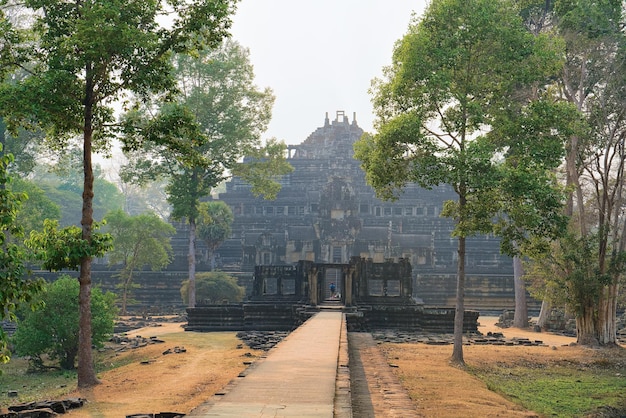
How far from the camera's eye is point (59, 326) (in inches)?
748

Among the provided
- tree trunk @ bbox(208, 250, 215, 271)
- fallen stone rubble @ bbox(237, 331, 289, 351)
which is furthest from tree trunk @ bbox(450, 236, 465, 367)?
tree trunk @ bbox(208, 250, 215, 271)

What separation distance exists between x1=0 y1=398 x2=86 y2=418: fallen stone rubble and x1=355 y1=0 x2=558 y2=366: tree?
392 inches

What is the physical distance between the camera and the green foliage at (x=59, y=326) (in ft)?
62.1

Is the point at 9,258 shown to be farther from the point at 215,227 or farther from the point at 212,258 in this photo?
the point at 212,258

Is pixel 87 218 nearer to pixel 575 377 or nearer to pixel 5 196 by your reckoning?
pixel 5 196

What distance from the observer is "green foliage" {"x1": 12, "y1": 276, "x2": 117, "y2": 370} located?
18922 millimetres

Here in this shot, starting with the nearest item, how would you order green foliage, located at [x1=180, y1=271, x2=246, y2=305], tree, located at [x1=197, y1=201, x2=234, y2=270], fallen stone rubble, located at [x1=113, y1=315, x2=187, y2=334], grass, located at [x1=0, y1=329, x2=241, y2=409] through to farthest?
1. grass, located at [x1=0, y1=329, x2=241, y2=409]
2. fallen stone rubble, located at [x1=113, y1=315, x2=187, y2=334]
3. green foliage, located at [x1=180, y1=271, x2=246, y2=305]
4. tree, located at [x1=197, y1=201, x2=234, y2=270]

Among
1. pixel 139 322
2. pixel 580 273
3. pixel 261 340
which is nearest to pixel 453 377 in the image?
pixel 580 273

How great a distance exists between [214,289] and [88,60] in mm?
25856

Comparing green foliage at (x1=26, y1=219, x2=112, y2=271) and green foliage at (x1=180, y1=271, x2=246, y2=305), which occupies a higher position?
green foliage at (x1=26, y1=219, x2=112, y2=271)

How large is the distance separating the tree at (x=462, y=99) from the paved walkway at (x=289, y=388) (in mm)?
5990

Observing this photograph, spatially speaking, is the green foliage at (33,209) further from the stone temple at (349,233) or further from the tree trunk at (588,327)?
the tree trunk at (588,327)

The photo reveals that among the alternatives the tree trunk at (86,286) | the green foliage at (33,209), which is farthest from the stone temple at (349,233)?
the tree trunk at (86,286)

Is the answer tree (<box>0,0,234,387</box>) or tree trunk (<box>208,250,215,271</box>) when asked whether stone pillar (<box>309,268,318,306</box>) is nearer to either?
tree (<box>0,0,234,387</box>)
